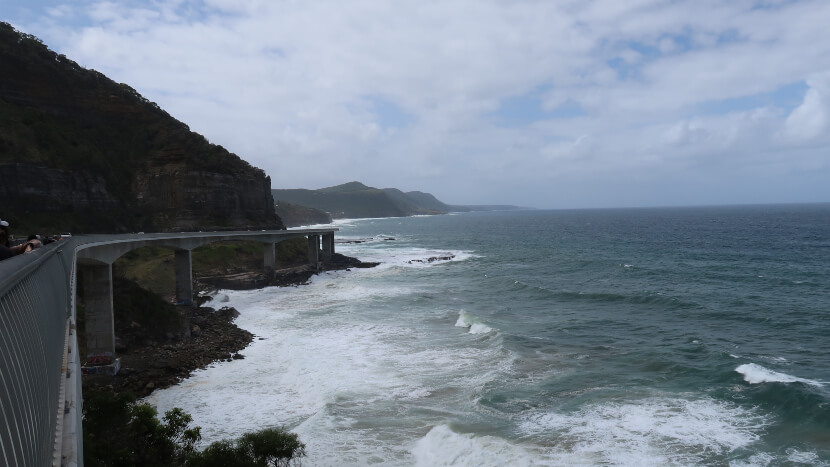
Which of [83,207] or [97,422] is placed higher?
[83,207]

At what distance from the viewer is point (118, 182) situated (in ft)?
240

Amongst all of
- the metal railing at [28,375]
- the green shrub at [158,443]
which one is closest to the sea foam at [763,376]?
the green shrub at [158,443]

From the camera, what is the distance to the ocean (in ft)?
61.0

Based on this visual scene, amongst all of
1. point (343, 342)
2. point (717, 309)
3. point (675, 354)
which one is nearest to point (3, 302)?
point (343, 342)

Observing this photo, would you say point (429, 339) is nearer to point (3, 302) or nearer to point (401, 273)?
point (3, 302)

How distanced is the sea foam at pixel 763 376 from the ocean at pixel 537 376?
0.13 metres

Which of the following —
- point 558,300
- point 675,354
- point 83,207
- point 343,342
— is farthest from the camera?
point 83,207

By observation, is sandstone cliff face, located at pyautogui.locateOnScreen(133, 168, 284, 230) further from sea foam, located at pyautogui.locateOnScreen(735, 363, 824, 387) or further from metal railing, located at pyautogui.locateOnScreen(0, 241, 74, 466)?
metal railing, located at pyautogui.locateOnScreen(0, 241, 74, 466)


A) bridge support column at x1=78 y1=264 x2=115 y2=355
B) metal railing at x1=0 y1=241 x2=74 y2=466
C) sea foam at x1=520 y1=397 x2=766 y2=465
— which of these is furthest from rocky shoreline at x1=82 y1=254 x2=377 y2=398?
sea foam at x1=520 y1=397 x2=766 y2=465

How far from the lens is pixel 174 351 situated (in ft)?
100

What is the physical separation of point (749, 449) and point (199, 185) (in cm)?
7425

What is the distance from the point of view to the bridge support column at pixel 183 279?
4818 cm

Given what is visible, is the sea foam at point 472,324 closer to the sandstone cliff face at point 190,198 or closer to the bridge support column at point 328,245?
the sandstone cliff face at point 190,198

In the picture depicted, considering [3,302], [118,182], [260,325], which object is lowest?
[260,325]
